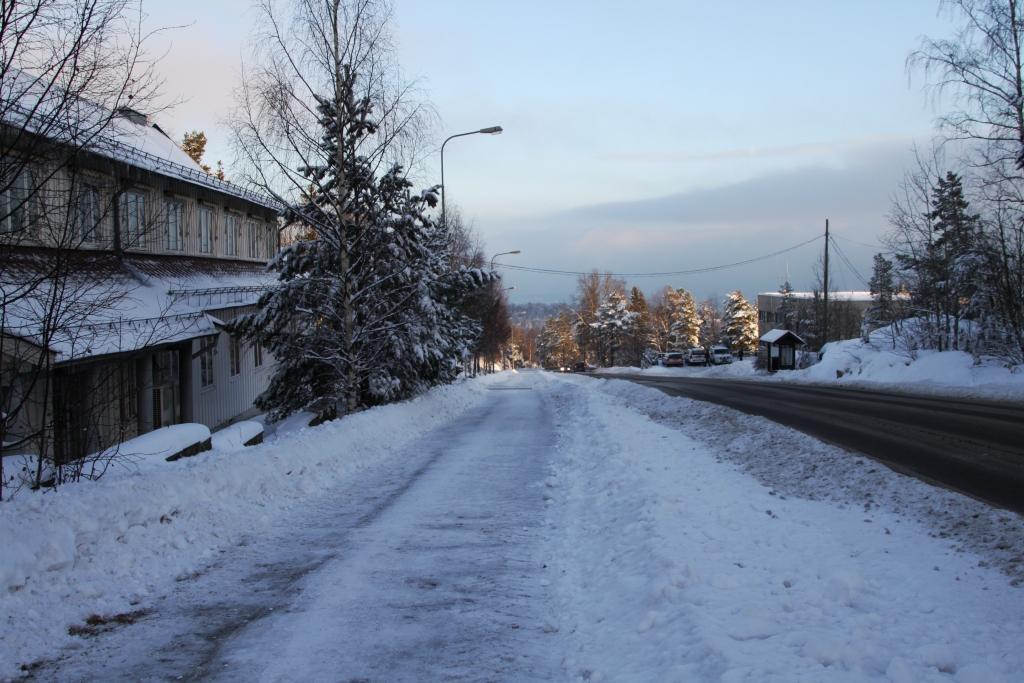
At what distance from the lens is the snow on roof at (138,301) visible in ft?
26.8

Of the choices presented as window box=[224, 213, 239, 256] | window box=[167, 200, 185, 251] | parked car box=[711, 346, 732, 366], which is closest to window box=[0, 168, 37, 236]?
window box=[167, 200, 185, 251]

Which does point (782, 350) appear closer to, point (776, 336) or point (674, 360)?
point (776, 336)

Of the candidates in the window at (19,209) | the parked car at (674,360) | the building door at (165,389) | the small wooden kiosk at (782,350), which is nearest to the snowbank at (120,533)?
the window at (19,209)

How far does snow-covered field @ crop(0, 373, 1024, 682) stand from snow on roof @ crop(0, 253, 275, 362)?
237 centimetres

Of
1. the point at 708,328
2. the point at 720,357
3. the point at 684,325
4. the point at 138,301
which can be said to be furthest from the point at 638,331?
the point at 138,301

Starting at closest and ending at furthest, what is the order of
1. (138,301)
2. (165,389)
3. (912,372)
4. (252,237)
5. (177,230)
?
(138,301), (165,389), (177,230), (252,237), (912,372)

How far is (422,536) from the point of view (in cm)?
706

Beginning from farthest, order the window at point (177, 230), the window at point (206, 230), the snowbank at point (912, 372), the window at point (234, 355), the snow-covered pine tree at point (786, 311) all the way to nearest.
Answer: the snow-covered pine tree at point (786, 311) → the snowbank at point (912, 372) → the window at point (234, 355) → the window at point (206, 230) → the window at point (177, 230)

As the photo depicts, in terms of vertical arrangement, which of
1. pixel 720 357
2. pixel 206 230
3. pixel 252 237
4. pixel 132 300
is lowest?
pixel 720 357

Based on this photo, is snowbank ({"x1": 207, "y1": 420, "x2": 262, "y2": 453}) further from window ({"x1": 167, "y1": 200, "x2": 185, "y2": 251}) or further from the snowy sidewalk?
window ({"x1": 167, "y1": 200, "x2": 185, "y2": 251})

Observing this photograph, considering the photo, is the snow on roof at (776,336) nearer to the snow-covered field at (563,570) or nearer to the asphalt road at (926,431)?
the asphalt road at (926,431)

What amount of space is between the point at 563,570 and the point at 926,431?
29.5 ft

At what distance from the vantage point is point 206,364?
18625 millimetres

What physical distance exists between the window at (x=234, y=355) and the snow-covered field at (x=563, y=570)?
12.0 m
